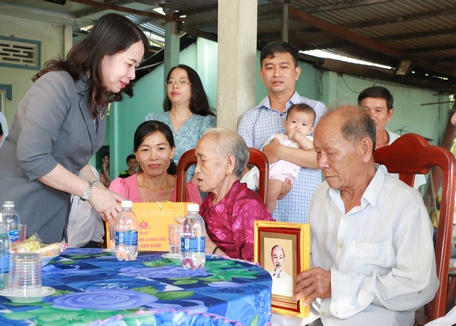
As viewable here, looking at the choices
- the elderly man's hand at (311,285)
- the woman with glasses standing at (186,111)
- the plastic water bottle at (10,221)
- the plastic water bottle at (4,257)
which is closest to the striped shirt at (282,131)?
the woman with glasses standing at (186,111)

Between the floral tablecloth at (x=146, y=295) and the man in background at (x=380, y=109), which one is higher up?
the man in background at (x=380, y=109)

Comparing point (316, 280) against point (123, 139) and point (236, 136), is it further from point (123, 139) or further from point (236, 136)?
point (123, 139)

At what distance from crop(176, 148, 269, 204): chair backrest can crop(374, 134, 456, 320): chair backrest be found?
24.3 inches

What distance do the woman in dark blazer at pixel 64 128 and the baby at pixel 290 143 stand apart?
1108mm

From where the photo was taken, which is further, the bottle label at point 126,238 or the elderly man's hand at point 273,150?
the elderly man's hand at point 273,150

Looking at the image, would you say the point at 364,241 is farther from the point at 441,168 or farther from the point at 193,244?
the point at 193,244

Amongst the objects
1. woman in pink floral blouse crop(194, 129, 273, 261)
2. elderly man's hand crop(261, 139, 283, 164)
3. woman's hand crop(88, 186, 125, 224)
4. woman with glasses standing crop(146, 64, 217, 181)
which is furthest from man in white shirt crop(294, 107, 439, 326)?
woman with glasses standing crop(146, 64, 217, 181)

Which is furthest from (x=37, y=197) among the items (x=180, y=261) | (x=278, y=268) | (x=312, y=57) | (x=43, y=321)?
(x=312, y=57)

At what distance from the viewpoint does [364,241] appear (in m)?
2.19

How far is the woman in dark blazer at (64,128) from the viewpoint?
2.33 meters

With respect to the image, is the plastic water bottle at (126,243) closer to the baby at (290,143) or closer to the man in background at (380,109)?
the baby at (290,143)

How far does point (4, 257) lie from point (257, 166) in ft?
4.95

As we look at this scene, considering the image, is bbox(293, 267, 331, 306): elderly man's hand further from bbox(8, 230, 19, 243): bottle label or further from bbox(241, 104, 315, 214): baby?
bbox(241, 104, 315, 214): baby

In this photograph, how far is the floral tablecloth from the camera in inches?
51.3
